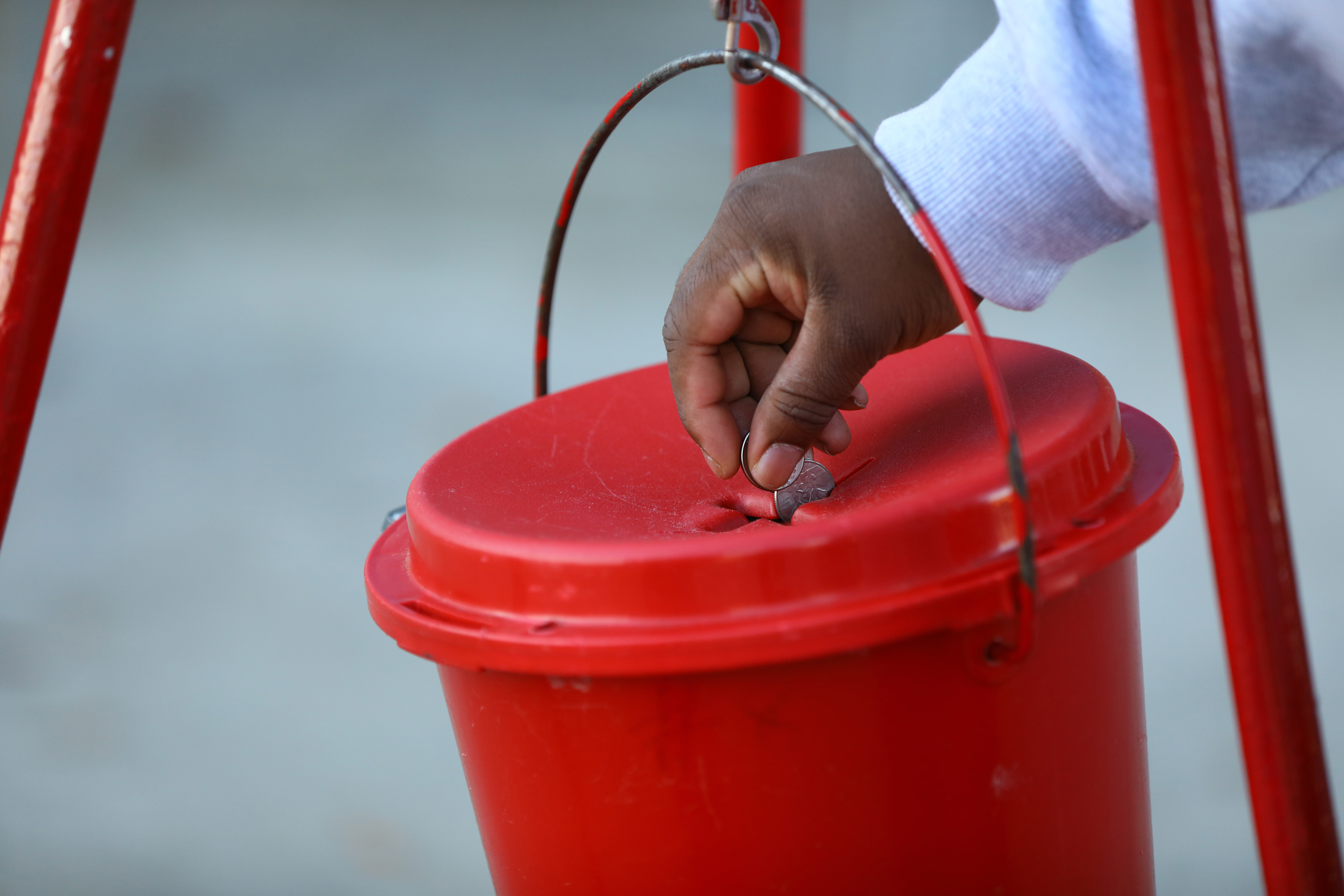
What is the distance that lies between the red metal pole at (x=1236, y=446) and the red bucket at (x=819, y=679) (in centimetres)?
8

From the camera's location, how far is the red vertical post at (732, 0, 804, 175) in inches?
30.5

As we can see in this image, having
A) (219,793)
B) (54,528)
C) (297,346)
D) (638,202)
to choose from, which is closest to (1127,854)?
(219,793)

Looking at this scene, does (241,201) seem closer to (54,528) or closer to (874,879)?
(54,528)

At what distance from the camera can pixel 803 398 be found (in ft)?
1.64

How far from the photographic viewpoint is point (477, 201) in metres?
2.17

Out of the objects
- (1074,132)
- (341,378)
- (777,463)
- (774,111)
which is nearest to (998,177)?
(1074,132)

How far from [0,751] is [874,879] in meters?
1.00

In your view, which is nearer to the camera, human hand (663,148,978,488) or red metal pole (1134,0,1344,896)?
red metal pole (1134,0,1344,896)

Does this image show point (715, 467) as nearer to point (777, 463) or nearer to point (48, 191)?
point (777, 463)

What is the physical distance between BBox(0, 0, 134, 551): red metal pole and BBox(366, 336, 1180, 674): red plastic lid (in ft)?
0.54

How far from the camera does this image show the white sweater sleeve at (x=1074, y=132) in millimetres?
414

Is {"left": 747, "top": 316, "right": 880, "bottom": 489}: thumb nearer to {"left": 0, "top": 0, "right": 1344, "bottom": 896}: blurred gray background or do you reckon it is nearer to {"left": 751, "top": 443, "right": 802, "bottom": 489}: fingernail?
{"left": 751, "top": 443, "right": 802, "bottom": 489}: fingernail

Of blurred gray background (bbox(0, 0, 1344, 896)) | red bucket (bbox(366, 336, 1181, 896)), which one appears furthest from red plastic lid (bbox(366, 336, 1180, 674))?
blurred gray background (bbox(0, 0, 1344, 896))

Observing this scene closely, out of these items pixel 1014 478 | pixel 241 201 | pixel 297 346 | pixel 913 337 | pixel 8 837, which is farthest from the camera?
pixel 241 201
